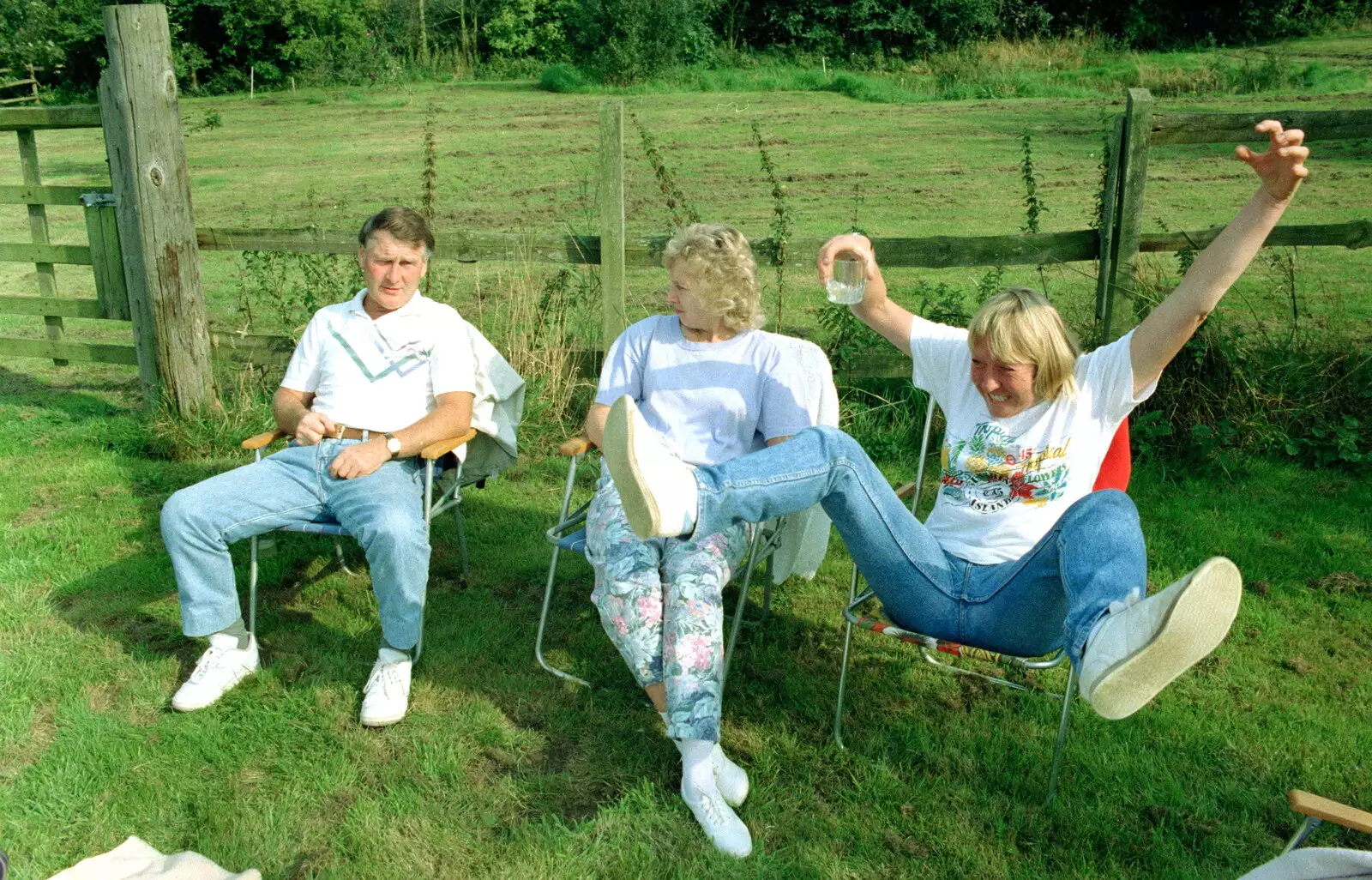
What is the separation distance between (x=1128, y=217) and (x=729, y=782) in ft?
10.9

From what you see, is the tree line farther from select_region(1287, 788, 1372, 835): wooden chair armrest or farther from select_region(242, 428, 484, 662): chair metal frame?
select_region(1287, 788, 1372, 835): wooden chair armrest

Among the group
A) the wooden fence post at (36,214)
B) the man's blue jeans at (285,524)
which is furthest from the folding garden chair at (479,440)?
the wooden fence post at (36,214)

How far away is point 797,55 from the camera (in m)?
26.8

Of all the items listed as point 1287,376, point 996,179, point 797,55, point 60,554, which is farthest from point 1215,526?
point 797,55

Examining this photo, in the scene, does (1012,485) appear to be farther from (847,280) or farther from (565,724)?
(565,724)

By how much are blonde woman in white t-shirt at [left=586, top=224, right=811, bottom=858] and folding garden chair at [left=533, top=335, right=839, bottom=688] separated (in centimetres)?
5

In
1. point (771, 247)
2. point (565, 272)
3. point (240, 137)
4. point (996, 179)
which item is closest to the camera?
point (771, 247)

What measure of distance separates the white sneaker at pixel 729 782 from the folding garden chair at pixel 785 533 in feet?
1.47

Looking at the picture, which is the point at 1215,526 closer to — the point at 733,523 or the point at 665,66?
the point at 733,523

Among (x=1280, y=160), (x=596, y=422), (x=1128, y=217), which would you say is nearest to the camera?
(x=1280, y=160)

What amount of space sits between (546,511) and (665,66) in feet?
72.1

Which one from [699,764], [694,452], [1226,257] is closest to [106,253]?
[694,452]

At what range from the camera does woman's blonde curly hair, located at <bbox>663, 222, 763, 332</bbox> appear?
335 cm

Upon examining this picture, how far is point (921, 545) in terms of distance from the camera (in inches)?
115
